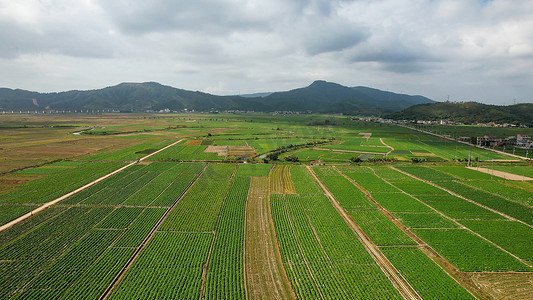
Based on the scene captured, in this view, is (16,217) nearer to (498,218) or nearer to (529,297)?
(529,297)

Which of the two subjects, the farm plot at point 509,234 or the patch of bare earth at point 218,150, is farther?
the patch of bare earth at point 218,150

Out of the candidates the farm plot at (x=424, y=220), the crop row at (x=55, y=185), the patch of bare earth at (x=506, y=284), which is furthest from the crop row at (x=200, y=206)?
the patch of bare earth at (x=506, y=284)

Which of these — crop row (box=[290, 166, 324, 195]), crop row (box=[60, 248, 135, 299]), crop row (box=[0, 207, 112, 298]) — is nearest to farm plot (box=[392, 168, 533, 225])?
crop row (box=[290, 166, 324, 195])

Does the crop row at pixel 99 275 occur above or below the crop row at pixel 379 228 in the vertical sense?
below

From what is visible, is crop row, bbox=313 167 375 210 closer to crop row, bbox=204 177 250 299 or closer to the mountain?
crop row, bbox=204 177 250 299

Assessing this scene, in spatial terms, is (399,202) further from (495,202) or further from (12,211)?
(12,211)

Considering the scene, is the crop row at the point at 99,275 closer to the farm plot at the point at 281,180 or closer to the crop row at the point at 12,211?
the crop row at the point at 12,211

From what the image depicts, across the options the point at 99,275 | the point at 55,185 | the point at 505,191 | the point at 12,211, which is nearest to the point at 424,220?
the point at 505,191
